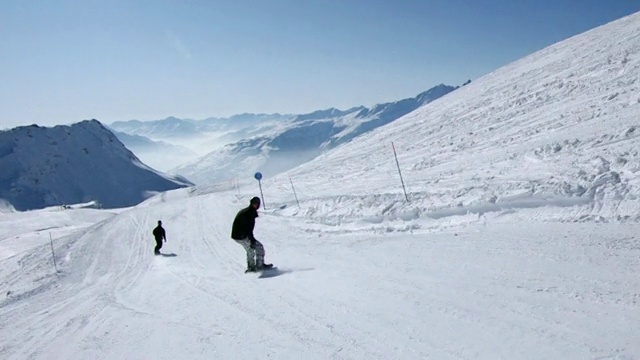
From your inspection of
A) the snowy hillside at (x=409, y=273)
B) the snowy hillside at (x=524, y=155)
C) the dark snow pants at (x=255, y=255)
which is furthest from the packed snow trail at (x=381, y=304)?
the snowy hillside at (x=524, y=155)

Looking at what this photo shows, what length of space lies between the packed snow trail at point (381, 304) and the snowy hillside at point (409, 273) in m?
0.04

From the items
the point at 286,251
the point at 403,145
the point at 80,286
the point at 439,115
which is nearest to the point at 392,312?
the point at 286,251

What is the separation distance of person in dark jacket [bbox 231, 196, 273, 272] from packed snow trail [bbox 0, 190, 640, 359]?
43 centimetres

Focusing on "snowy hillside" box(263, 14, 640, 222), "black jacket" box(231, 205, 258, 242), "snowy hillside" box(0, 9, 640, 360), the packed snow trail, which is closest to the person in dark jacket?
"black jacket" box(231, 205, 258, 242)

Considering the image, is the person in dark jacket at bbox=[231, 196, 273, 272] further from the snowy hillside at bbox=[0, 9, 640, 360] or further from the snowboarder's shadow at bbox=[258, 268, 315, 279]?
the snowy hillside at bbox=[0, 9, 640, 360]

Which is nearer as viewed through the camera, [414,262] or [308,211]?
[414,262]

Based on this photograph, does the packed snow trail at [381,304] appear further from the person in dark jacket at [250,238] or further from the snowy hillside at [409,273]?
the person in dark jacket at [250,238]

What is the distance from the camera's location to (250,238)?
10.3 metres

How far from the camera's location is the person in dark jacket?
10.2 metres

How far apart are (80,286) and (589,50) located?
4058cm

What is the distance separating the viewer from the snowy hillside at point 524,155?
35.1 feet

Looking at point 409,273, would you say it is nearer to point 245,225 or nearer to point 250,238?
point 250,238

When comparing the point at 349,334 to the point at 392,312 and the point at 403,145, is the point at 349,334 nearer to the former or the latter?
the point at 392,312

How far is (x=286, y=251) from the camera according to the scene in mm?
12695
